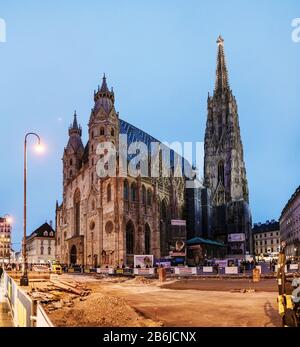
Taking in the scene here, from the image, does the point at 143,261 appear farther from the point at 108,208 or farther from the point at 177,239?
the point at 177,239

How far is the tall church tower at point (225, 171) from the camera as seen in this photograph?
9569cm

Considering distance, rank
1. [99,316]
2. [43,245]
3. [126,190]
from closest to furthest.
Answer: [99,316]
[126,190]
[43,245]

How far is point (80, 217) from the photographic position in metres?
76.1

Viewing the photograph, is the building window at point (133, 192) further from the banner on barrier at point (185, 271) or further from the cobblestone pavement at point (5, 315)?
the cobblestone pavement at point (5, 315)

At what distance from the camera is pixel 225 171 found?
333 feet

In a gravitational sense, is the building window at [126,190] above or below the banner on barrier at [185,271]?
above

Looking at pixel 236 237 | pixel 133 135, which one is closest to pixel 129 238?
pixel 133 135

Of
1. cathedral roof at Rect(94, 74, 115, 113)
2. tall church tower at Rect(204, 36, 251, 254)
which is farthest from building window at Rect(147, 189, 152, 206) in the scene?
tall church tower at Rect(204, 36, 251, 254)

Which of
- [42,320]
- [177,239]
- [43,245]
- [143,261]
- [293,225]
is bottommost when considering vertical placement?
[43,245]

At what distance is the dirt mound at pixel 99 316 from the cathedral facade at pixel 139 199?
4720 cm

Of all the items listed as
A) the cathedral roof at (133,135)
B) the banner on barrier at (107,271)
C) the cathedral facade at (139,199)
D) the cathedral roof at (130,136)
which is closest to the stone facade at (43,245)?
the cathedral facade at (139,199)

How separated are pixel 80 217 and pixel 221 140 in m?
45.1

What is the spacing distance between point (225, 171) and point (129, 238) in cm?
4262
